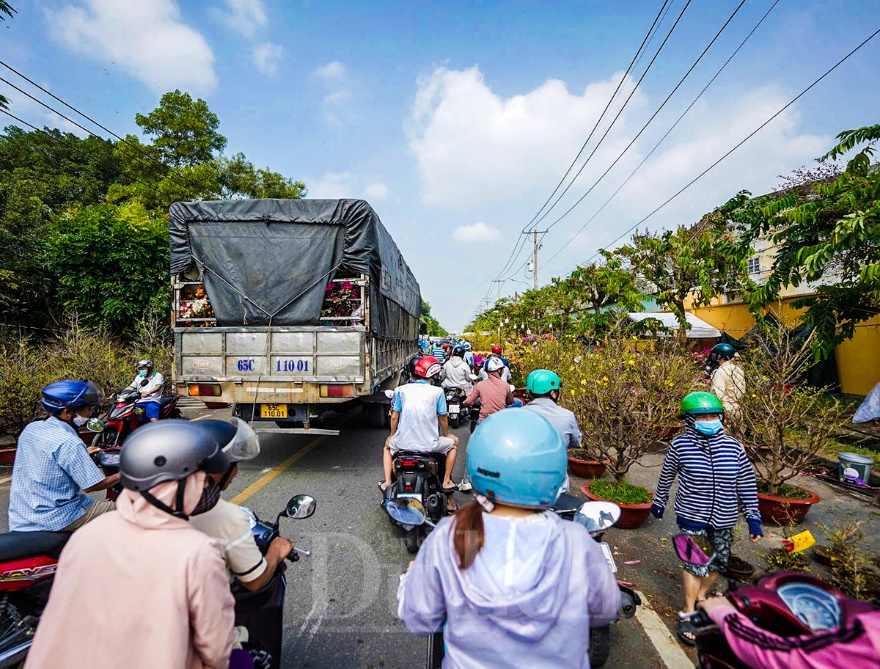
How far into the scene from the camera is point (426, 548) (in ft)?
4.69

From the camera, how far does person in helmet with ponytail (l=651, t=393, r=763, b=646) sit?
9.20 ft

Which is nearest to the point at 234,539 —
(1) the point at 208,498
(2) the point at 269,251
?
(1) the point at 208,498

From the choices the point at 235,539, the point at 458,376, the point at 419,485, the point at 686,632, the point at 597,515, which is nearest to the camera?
the point at 235,539

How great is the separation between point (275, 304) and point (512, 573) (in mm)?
5483

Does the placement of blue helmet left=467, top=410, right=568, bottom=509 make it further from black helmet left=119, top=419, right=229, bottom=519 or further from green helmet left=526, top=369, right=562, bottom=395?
green helmet left=526, top=369, right=562, bottom=395

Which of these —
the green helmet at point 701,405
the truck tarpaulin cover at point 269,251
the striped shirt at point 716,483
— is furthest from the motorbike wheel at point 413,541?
the truck tarpaulin cover at point 269,251

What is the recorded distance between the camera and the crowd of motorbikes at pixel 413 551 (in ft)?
4.45

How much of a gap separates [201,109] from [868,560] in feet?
87.2

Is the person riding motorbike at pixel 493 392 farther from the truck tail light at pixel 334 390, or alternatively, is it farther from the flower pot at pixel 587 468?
the truck tail light at pixel 334 390

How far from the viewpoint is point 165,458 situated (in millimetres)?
1367

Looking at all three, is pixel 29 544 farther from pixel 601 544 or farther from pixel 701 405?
pixel 701 405

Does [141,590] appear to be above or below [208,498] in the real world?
below

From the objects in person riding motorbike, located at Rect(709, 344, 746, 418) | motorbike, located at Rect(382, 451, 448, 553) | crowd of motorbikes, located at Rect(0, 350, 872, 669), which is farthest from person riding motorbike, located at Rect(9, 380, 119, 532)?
person riding motorbike, located at Rect(709, 344, 746, 418)

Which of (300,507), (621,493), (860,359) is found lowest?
(621,493)
